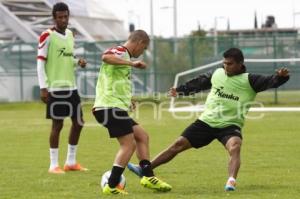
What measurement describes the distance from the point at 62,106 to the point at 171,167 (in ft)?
5.56

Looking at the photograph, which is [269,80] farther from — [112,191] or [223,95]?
[112,191]

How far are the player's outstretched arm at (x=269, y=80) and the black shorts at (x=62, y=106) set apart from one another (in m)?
2.81

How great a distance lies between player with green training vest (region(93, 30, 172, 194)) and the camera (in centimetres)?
910

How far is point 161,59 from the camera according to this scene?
1500 inches

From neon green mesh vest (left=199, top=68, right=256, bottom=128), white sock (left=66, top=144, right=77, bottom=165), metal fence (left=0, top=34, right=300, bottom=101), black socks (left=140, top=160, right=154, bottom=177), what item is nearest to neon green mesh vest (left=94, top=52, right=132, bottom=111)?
black socks (left=140, top=160, right=154, bottom=177)

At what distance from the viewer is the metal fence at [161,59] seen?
36.1 m

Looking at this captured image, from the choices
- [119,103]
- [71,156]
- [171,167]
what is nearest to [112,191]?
[119,103]

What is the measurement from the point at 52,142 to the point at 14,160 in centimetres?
185

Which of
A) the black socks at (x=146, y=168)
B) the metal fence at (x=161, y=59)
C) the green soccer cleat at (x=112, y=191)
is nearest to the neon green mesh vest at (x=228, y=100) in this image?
the black socks at (x=146, y=168)

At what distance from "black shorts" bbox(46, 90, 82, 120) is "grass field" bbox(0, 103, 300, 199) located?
770 millimetres

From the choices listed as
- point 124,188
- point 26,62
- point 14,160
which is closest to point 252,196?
point 124,188

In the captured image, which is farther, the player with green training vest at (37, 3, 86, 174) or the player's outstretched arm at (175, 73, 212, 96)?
the player with green training vest at (37, 3, 86, 174)

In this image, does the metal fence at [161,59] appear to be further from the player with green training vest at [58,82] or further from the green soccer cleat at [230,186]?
the green soccer cleat at [230,186]

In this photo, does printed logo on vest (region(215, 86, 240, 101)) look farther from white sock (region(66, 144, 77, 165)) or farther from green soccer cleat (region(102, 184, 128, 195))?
white sock (region(66, 144, 77, 165))
